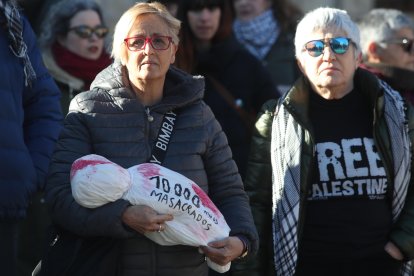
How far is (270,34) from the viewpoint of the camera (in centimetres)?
725

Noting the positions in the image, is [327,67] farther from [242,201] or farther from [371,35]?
[371,35]

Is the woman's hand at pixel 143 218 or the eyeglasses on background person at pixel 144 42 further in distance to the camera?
the eyeglasses on background person at pixel 144 42

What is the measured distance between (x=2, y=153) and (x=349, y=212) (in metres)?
1.62

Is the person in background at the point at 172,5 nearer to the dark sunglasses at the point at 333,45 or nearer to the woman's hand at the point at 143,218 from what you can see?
the dark sunglasses at the point at 333,45

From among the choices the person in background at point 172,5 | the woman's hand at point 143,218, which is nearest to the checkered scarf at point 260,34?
the person in background at point 172,5

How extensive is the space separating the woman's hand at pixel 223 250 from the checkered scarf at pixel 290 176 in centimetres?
73

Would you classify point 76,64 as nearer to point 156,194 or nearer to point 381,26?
point 381,26

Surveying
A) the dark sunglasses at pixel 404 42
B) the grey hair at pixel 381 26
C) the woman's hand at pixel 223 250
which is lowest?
the woman's hand at pixel 223 250

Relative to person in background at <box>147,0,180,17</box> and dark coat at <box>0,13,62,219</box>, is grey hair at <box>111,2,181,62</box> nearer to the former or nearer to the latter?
dark coat at <box>0,13,62,219</box>

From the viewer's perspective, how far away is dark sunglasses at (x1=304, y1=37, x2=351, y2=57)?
4.99 metres

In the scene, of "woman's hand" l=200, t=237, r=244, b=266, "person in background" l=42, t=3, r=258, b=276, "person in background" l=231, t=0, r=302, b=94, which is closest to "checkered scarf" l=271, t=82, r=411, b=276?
"person in background" l=42, t=3, r=258, b=276

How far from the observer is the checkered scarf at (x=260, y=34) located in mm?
7215

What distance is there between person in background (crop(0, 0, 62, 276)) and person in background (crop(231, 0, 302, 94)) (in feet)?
7.93

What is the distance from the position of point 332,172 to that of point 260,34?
2.51 m
